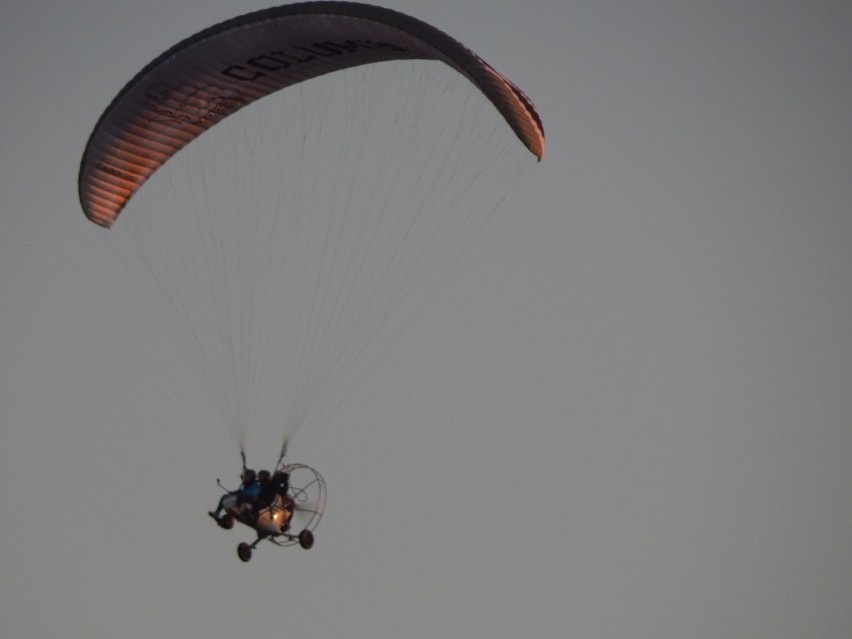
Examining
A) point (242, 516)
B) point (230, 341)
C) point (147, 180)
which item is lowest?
point (242, 516)

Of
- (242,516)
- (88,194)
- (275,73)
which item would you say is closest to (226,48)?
(275,73)

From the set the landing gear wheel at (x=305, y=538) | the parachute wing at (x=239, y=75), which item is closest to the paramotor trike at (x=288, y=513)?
the landing gear wheel at (x=305, y=538)

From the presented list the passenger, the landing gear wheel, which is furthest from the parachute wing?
the landing gear wheel

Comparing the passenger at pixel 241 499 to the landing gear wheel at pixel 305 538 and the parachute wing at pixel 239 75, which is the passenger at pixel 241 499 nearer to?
the landing gear wheel at pixel 305 538

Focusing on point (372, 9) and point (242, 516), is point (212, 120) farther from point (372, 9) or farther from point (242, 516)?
point (242, 516)

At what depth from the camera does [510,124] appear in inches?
1084

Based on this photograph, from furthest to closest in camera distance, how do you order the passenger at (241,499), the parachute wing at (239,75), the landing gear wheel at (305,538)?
1. the landing gear wheel at (305,538)
2. the passenger at (241,499)
3. the parachute wing at (239,75)

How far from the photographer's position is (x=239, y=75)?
29.9 metres

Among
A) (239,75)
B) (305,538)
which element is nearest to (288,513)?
(305,538)

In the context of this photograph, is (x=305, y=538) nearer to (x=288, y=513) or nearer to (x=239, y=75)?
(x=288, y=513)

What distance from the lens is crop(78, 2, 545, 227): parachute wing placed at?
2755cm

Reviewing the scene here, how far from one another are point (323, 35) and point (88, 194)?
499 centimetres

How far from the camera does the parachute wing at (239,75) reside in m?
27.5

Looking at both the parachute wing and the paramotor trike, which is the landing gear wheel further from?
the parachute wing
